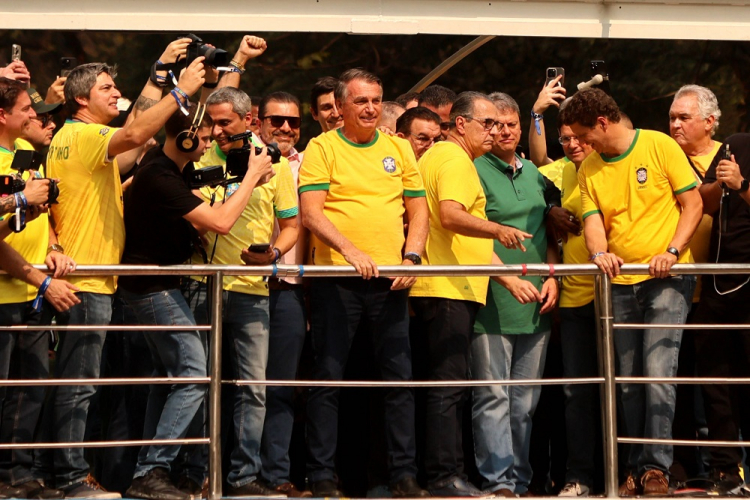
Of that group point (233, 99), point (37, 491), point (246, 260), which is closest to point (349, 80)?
point (233, 99)

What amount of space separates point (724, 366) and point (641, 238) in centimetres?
83

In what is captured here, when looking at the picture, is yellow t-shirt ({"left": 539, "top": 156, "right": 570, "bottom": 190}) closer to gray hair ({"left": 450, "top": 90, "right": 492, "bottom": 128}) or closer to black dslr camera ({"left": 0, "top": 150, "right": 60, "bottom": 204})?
gray hair ({"left": 450, "top": 90, "right": 492, "bottom": 128})

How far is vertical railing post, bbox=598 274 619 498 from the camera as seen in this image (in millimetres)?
5730

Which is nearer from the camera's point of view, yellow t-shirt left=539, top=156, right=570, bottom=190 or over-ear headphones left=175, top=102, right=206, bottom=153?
over-ear headphones left=175, top=102, right=206, bottom=153

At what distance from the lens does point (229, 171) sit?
582cm

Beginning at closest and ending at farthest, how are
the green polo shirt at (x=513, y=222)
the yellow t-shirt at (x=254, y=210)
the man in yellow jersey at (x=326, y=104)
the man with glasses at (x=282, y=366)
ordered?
the man with glasses at (x=282, y=366) → the yellow t-shirt at (x=254, y=210) → the green polo shirt at (x=513, y=222) → the man in yellow jersey at (x=326, y=104)

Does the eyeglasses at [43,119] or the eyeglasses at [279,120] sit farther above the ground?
the eyeglasses at [279,120]

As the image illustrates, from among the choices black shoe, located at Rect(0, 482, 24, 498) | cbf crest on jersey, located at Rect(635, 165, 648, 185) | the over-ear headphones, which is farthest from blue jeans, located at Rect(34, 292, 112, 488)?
cbf crest on jersey, located at Rect(635, 165, 648, 185)

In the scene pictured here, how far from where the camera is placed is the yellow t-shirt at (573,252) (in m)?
6.32

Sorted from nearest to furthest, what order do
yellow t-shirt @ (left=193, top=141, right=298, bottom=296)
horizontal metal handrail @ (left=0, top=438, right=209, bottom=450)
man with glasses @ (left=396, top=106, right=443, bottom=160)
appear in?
horizontal metal handrail @ (left=0, top=438, right=209, bottom=450)
yellow t-shirt @ (left=193, top=141, right=298, bottom=296)
man with glasses @ (left=396, top=106, right=443, bottom=160)

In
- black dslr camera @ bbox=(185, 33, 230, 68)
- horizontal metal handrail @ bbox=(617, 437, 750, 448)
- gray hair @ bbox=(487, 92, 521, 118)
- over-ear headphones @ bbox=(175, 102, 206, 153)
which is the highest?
black dslr camera @ bbox=(185, 33, 230, 68)

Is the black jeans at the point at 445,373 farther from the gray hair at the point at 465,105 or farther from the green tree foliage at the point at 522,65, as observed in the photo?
the green tree foliage at the point at 522,65

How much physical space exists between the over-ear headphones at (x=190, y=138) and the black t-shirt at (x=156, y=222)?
11cm

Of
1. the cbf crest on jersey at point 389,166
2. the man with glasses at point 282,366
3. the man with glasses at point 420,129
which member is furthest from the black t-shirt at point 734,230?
the man with glasses at point 282,366
